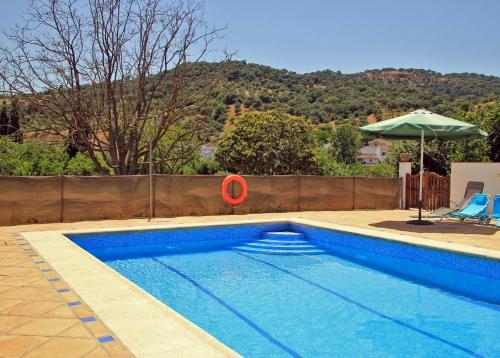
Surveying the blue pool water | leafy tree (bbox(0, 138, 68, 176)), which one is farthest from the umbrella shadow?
leafy tree (bbox(0, 138, 68, 176))

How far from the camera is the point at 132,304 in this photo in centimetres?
405

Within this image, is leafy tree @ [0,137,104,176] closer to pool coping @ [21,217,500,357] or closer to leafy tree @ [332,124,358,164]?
pool coping @ [21,217,500,357]

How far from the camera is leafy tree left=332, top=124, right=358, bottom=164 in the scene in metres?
58.0

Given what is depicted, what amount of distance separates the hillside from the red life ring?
3954cm

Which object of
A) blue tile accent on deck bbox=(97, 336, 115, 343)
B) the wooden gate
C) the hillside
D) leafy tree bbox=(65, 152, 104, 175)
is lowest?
blue tile accent on deck bbox=(97, 336, 115, 343)

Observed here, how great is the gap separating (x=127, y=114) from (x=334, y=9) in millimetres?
8076

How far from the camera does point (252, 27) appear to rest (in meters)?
15.7

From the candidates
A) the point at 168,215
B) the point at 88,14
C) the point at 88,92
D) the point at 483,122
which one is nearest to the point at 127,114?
the point at 88,92

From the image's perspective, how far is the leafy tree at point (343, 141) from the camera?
5797cm

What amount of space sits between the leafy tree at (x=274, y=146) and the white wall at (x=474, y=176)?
71.5 feet

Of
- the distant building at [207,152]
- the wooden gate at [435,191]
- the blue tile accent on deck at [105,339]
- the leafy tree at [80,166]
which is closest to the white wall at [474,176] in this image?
the wooden gate at [435,191]

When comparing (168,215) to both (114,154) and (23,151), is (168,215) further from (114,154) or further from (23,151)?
(23,151)

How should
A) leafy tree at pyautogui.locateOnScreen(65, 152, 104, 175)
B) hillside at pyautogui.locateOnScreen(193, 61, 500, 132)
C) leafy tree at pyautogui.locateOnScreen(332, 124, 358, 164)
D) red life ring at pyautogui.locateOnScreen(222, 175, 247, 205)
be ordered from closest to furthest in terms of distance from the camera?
red life ring at pyautogui.locateOnScreen(222, 175, 247, 205) → leafy tree at pyautogui.locateOnScreen(65, 152, 104, 175) → hillside at pyautogui.locateOnScreen(193, 61, 500, 132) → leafy tree at pyautogui.locateOnScreen(332, 124, 358, 164)

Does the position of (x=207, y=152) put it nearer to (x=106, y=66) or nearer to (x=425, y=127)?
(x=106, y=66)
